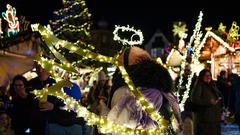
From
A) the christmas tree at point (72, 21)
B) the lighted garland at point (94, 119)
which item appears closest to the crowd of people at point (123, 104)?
the lighted garland at point (94, 119)

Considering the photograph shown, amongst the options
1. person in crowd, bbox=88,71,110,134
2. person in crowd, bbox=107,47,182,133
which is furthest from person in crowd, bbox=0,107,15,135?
person in crowd, bbox=107,47,182,133

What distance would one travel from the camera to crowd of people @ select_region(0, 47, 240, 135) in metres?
3.78

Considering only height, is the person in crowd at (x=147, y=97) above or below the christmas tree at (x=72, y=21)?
below

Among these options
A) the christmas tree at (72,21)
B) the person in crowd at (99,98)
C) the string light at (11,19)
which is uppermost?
the christmas tree at (72,21)

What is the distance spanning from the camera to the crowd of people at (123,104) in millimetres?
3781

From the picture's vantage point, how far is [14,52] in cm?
757

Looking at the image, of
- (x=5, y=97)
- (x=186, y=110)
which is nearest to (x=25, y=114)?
(x=5, y=97)

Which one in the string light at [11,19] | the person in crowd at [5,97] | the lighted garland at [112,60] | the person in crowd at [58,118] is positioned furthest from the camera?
the string light at [11,19]

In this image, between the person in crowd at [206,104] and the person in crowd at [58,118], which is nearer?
the person in crowd at [58,118]

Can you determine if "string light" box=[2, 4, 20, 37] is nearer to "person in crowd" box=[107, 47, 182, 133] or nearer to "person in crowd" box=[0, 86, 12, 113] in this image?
"person in crowd" box=[0, 86, 12, 113]

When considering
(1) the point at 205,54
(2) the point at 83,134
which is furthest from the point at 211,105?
(1) the point at 205,54

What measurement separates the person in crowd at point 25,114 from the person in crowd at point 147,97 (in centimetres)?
243

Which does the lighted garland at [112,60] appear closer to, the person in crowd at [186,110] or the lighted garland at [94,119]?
the lighted garland at [94,119]

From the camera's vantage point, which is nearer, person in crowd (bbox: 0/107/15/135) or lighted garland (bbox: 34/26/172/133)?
lighted garland (bbox: 34/26/172/133)
